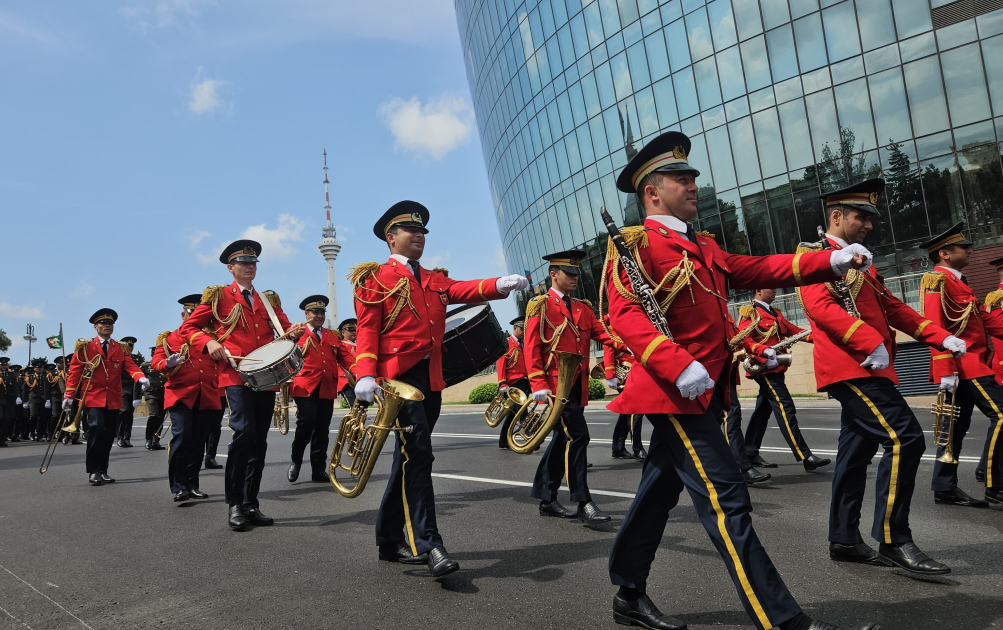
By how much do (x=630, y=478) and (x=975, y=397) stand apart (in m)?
3.29

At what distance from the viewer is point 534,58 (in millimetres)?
37062

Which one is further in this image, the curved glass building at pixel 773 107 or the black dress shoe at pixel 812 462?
the curved glass building at pixel 773 107

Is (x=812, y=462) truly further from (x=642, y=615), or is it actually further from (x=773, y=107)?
(x=773, y=107)

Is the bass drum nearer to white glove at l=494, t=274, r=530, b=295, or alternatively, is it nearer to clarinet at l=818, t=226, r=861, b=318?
Answer: white glove at l=494, t=274, r=530, b=295

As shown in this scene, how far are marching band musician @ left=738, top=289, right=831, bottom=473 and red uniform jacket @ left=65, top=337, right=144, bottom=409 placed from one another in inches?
312

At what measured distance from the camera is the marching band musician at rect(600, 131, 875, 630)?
3.16 meters

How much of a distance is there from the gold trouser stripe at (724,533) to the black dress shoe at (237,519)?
13.7ft

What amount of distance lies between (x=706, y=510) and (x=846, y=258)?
1336 millimetres

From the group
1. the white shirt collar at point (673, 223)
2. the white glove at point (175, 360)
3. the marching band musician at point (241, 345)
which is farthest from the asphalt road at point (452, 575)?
the white shirt collar at point (673, 223)

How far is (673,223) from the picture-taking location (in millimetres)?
3734

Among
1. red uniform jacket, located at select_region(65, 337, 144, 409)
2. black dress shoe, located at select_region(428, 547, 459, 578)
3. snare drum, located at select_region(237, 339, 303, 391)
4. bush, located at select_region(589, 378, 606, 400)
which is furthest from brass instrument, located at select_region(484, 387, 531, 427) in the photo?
bush, located at select_region(589, 378, 606, 400)

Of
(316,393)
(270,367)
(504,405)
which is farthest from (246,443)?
(504,405)

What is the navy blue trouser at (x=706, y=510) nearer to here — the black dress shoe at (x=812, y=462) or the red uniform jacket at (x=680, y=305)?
the red uniform jacket at (x=680, y=305)

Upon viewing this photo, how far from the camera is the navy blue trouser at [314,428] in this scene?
9.17m
